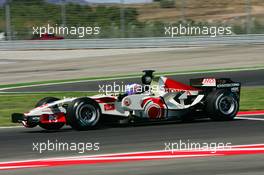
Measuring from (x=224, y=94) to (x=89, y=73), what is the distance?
40.4 feet

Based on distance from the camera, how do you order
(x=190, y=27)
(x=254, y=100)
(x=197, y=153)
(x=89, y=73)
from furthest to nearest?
(x=190, y=27), (x=89, y=73), (x=254, y=100), (x=197, y=153)

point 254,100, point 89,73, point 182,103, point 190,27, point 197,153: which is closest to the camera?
point 197,153

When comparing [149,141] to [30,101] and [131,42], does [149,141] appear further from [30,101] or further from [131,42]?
[131,42]

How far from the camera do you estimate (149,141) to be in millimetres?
9930

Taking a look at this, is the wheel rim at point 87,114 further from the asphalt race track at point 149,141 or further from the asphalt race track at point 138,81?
the asphalt race track at point 138,81

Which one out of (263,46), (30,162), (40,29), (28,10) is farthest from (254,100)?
(28,10)

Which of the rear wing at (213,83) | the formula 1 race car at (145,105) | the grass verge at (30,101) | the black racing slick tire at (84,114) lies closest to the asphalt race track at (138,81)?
the grass verge at (30,101)

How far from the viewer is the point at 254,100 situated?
52.0 feet

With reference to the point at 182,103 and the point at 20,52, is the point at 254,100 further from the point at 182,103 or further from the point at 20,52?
the point at 20,52

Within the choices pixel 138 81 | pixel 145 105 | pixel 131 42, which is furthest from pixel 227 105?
pixel 131 42

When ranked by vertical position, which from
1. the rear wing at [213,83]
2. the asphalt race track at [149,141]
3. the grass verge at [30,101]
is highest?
the rear wing at [213,83]

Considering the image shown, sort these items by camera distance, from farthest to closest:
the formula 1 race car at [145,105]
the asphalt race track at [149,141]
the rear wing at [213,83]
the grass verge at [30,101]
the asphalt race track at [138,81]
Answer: the asphalt race track at [138,81], the grass verge at [30,101], the rear wing at [213,83], the formula 1 race car at [145,105], the asphalt race track at [149,141]

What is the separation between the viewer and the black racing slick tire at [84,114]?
34.9 ft

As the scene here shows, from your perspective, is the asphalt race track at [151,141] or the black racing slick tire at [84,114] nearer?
the asphalt race track at [151,141]
